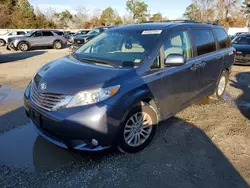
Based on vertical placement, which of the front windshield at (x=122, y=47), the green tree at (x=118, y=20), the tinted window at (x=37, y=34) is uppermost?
the green tree at (x=118, y=20)

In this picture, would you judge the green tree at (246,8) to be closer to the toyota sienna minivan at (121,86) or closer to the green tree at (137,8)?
the green tree at (137,8)

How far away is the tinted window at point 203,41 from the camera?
4297 mm

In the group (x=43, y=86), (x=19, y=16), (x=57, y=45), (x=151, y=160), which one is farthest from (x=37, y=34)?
(x=19, y=16)

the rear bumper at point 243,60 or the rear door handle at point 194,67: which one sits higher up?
the rear door handle at point 194,67

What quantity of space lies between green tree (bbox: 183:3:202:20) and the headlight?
185ft

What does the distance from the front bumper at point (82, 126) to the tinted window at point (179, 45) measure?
1.53 m

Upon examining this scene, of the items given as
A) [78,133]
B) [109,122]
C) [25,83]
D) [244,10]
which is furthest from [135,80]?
[244,10]

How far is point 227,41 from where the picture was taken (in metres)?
5.69

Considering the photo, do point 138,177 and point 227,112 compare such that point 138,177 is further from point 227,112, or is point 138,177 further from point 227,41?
point 227,41

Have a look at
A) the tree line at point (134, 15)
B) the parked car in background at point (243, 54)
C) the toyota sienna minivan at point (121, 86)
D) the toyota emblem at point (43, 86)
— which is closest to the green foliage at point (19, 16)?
the tree line at point (134, 15)

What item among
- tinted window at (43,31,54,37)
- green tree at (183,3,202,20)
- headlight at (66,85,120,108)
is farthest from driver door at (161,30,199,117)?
green tree at (183,3,202,20)

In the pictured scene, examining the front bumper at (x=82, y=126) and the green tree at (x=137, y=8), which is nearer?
the front bumper at (x=82, y=126)

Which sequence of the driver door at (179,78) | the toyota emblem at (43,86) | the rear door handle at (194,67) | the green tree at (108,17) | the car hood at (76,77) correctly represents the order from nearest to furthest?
the car hood at (76,77), the toyota emblem at (43,86), the driver door at (179,78), the rear door handle at (194,67), the green tree at (108,17)

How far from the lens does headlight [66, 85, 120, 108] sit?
8.98ft
